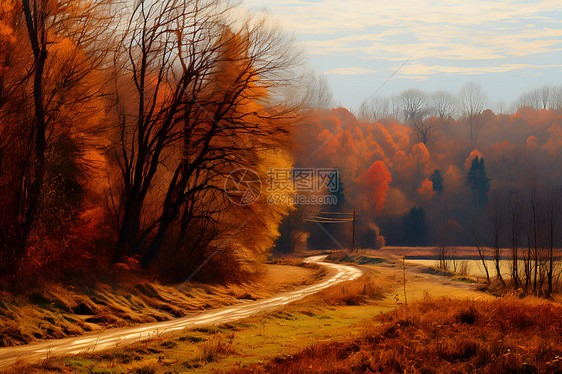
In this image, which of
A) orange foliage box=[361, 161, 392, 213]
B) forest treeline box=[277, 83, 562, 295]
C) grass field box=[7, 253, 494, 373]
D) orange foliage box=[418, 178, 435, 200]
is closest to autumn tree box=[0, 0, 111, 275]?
grass field box=[7, 253, 494, 373]

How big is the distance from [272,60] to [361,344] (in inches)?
636

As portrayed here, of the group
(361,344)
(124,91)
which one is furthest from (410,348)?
(124,91)

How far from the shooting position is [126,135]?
2511 cm

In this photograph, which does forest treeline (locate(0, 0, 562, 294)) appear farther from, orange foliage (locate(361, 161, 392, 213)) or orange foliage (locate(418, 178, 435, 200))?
orange foliage (locate(418, 178, 435, 200))

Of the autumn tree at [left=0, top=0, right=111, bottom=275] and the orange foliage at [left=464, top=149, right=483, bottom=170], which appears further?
the orange foliage at [left=464, top=149, right=483, bottom=170]

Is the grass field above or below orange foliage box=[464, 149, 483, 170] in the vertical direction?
below

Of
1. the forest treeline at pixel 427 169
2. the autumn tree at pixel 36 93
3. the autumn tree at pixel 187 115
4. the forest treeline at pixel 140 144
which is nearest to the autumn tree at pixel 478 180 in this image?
the forest treeline at pixel 427 169

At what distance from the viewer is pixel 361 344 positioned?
37.6 ft

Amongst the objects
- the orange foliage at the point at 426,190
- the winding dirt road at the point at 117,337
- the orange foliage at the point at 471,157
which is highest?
the orange foliage at the point at 471,157

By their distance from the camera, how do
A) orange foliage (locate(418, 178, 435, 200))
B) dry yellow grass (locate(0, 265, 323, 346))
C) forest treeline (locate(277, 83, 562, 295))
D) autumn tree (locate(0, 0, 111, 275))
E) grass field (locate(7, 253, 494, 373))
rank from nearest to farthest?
grass field (locate(7, 253, 494, 373)) → dry yellow grass (locate(0, 265, 323, 346)) → autumn tree (locate(0, 0, 111, 275)) → forest treeline (locate(277, 83, 562, 295)) → orange foliage (locate(418, 178, 435, 200))

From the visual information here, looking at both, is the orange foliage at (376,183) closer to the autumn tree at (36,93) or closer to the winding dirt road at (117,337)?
the winding dirt road at (117,337)

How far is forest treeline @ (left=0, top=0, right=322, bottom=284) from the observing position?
17781 mm

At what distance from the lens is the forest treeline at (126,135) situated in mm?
→ 17781

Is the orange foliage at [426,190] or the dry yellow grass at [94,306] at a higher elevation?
the orange foliage at [426,190]
